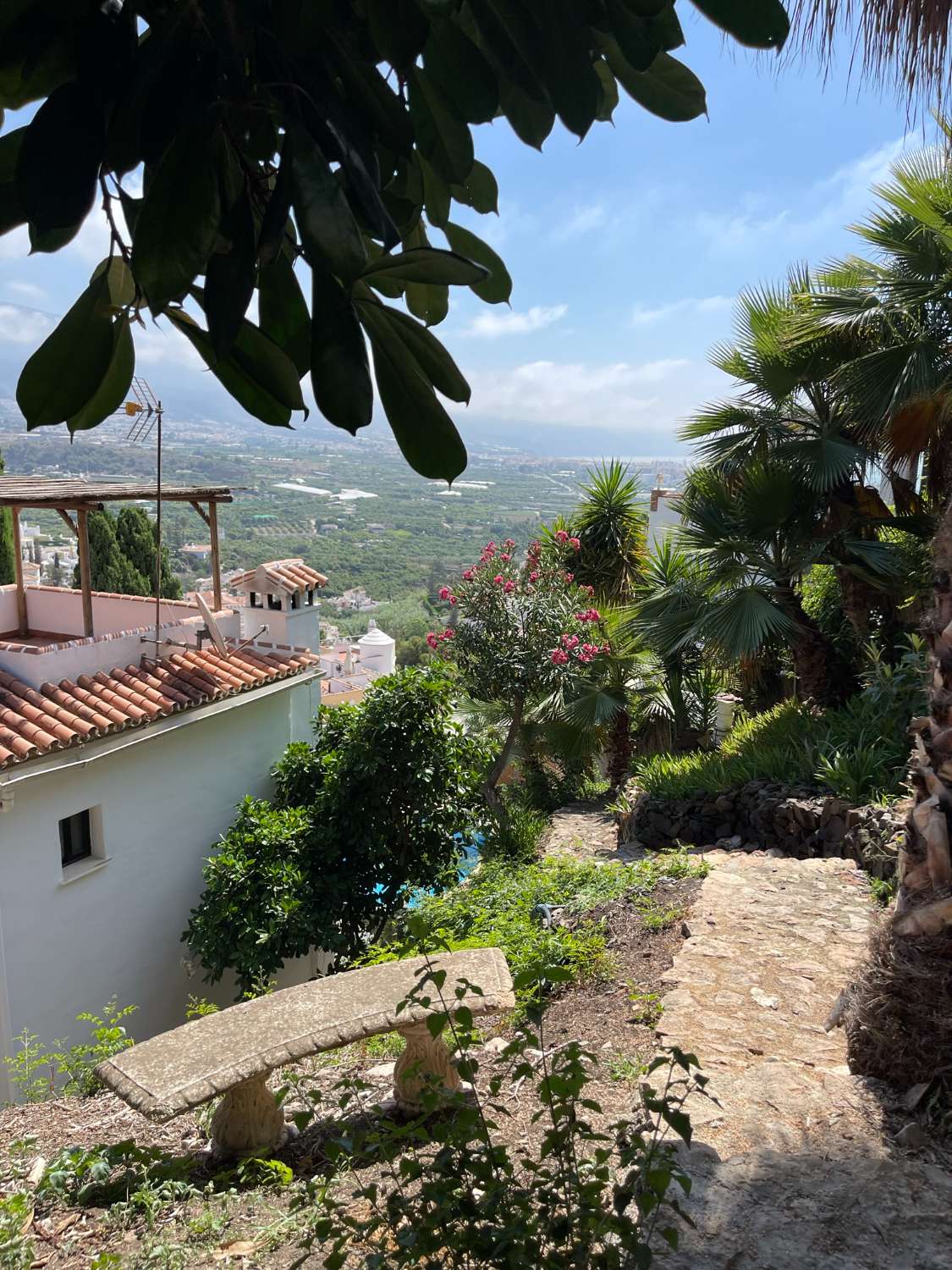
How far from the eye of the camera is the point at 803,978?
14.7 feet

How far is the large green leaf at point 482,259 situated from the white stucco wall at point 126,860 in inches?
224

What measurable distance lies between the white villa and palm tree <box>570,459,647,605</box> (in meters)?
4.42

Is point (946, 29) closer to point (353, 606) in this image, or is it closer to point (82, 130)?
point (82, 130)

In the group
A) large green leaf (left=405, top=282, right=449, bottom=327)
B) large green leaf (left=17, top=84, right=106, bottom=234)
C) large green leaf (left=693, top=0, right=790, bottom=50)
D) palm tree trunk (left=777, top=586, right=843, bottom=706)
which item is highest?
large green leaf (left=693, top=0, right=790, bottom=50)

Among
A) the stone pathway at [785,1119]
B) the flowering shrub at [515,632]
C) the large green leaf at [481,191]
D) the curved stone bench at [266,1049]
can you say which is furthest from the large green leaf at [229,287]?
the flowering shrub at [515,632]

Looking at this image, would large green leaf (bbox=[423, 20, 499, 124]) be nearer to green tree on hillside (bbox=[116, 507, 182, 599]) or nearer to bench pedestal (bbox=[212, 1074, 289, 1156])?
bench pedestal (bbox=[212, 1074, 289, 1156])

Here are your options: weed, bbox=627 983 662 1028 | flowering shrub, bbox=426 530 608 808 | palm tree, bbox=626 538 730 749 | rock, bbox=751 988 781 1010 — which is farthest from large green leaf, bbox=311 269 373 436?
flowering shrub, bbox=426 530 608 808

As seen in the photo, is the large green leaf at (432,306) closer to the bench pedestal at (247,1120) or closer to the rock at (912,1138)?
the rock at (912,1138)

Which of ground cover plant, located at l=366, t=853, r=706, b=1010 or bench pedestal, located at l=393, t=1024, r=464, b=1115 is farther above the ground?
bench pedestal, located at l=393, t=1024, r=464, b=1115

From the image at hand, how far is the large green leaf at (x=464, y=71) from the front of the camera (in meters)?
0.90

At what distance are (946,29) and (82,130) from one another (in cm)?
→ 380

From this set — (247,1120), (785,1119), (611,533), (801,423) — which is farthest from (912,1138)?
(611,533)

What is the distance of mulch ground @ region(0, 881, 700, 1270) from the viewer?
264 centimetres

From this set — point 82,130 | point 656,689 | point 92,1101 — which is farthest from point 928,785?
point 656,689
